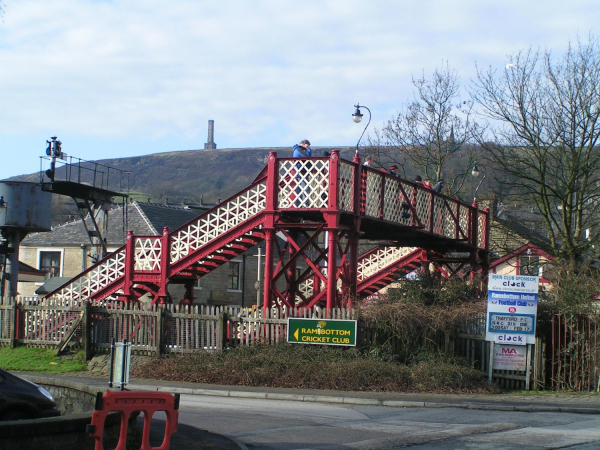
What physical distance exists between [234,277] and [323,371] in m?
31.1

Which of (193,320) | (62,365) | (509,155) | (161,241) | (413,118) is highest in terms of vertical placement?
(413,118)

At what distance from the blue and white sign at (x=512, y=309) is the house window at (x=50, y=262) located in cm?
3461

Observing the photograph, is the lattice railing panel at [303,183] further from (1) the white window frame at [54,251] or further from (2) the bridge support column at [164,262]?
(1) the white window frame at [54,251]

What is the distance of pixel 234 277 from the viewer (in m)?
48.4

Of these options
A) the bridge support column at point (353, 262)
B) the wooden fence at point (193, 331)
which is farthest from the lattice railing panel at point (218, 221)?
the bridge support column at point (353, 262)

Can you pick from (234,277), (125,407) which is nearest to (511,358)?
(125,407)

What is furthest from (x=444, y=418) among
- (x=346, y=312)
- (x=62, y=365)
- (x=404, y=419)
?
(x=62, y=365)

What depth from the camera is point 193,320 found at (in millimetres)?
20328

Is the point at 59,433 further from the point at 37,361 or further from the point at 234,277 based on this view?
the point at 234,277

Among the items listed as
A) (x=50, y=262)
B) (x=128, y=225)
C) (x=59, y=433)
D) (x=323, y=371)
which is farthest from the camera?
(x=50, y=262)

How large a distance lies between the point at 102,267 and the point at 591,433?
16987 mm

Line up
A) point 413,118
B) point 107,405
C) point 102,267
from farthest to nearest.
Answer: point 413,118
point 102,267
point 107,405

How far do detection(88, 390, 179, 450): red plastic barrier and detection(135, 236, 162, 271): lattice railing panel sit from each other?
15562 mm

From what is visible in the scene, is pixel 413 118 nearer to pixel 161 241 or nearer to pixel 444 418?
pixel 161 241
